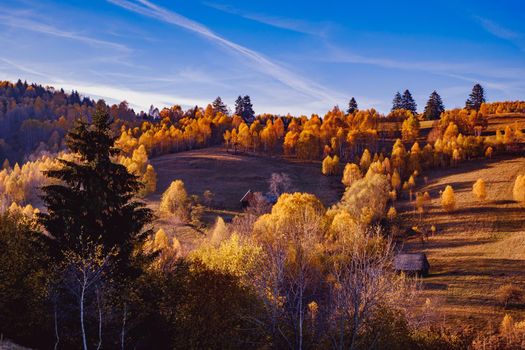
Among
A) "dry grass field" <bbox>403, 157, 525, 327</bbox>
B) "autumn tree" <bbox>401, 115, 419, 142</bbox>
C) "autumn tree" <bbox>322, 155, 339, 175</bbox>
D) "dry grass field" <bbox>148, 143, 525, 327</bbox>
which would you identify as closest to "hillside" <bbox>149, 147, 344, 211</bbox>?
"dry grass field" <bbox>148, 143, 525, 327</bbox>

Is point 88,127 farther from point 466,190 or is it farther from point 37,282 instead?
point 466,190

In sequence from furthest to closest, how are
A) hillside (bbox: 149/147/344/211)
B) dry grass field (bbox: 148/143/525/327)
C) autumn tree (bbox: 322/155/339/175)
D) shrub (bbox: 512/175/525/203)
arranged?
1. autumn tree (bbox: 322/155/339/175)
2. hillside (bbox: 149/147/344/211)
3. shrub (bbox: 512/175/525/203)
4. dry grass field (bbox: 148/143/525/327)

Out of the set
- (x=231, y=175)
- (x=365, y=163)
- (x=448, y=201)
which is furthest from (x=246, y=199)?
(x=448, y=201)

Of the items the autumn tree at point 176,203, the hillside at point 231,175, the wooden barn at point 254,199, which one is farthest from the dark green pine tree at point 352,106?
the autumn tree at point 176,203

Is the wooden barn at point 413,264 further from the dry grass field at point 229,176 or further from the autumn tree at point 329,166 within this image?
the autumn tree at point 329,166

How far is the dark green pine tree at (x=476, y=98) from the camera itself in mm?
190750

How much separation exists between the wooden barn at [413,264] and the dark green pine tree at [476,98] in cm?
14835

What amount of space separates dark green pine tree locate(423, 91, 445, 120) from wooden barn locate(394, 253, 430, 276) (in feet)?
458

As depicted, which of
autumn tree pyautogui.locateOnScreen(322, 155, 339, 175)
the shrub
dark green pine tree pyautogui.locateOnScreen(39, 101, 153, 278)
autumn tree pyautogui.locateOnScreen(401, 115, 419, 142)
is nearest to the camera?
dark green pine tree pyautogui.locateOnScreen(39, 101, 153, 278)

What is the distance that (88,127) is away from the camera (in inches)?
1074

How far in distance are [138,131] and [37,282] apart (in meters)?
160

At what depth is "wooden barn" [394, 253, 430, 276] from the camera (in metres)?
60.8

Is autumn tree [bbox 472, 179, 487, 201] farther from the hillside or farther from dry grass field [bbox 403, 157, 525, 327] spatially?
the hillside

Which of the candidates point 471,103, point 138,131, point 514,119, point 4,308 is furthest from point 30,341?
point 471,103
